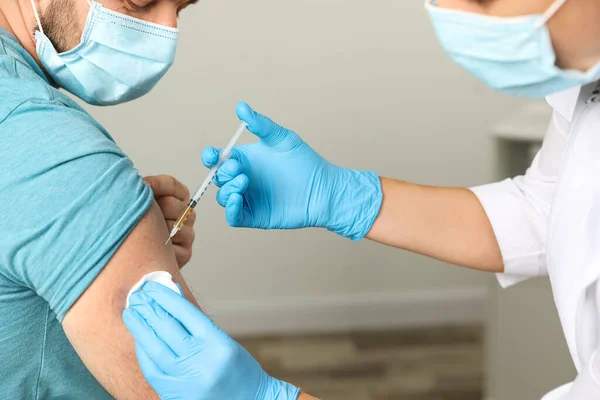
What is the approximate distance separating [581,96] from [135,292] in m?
0.79

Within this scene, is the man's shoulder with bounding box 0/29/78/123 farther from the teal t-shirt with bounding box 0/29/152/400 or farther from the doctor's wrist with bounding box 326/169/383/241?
the doctor's wrist with bounding box 326/169/383/241

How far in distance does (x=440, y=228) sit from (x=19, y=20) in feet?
2.87

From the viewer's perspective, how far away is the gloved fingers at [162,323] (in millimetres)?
948

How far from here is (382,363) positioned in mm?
3098

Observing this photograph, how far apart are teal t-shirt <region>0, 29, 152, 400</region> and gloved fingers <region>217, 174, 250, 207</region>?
26cm

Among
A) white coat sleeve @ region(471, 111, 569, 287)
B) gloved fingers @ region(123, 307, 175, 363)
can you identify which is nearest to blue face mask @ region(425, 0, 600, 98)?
white coat sleeve @ region(471, 111, 569, 287)

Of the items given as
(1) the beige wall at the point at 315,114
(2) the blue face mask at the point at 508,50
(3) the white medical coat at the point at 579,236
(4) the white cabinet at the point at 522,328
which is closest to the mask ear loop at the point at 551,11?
(2) the blue face mask at the point at 508,50

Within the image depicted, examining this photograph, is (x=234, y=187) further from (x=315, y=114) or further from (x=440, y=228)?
(x=315, y=114)

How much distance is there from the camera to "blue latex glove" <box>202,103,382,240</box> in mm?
1386

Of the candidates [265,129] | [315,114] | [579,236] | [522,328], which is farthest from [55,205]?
[315,114]

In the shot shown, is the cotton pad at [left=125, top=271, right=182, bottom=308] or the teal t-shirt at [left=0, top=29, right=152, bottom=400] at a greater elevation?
the teal t-shirt at [left=0, top=29, right=152, bottom=400]

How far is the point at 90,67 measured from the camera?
1188mm

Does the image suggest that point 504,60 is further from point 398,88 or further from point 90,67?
point 398,88

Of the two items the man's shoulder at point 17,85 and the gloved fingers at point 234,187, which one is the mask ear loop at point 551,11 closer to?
the gloved fingers at point 234,187
